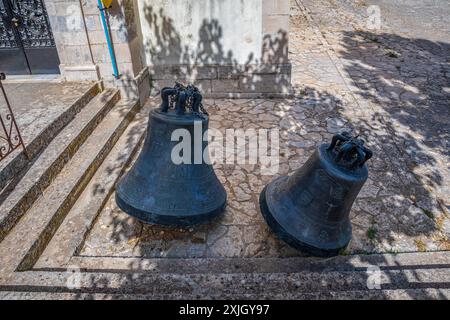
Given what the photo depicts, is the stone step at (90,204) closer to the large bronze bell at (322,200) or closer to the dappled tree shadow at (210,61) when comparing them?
the dappled tree shadow at (210,61)

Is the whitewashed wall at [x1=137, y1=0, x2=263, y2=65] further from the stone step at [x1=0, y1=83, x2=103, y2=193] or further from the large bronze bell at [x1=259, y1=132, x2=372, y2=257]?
the large bronze bell at [x1=259, y1=132, x2=372, y2=257]

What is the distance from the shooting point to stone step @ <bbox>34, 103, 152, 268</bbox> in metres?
3.77

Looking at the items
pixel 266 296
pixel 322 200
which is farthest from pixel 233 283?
pixel 322 200

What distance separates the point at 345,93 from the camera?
26.2 feet

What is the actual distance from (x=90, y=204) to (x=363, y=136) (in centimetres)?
480

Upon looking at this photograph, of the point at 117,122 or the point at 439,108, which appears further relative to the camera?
the point at 439,108

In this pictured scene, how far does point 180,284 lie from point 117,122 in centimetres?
367

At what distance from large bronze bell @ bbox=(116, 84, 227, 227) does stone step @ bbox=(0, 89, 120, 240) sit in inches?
47.0

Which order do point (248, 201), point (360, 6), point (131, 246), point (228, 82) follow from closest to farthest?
point (131, 246)
point (248, 201)
point (228, 82)
point (360, 6)

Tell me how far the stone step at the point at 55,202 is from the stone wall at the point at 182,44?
55.2 inches

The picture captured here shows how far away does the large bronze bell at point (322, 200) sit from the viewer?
321 cm
